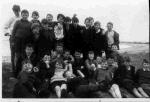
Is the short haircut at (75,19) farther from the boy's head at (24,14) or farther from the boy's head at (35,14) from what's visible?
the boy's head at (24,14)

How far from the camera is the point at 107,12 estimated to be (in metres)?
7.06

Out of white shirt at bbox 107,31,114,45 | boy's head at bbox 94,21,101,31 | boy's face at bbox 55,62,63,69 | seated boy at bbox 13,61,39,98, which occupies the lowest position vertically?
seated boy at bbox 13,61,39,98

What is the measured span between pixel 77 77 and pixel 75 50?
1.73 feet

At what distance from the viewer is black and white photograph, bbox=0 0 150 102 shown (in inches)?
263

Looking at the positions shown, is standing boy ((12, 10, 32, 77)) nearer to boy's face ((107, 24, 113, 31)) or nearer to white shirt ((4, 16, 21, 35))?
white shirt ((4, 16, 21, 35))

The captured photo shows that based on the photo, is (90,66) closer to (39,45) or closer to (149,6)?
(39,45)

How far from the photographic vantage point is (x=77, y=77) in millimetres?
6801

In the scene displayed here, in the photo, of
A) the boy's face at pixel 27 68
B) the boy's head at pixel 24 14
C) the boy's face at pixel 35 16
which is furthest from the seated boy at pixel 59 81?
the boy's head at pixel 24 14

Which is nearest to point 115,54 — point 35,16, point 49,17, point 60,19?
point 60,19

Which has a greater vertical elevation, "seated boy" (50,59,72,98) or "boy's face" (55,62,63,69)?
"boy's face" (55,62,63,69)

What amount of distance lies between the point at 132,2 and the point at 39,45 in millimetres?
2055

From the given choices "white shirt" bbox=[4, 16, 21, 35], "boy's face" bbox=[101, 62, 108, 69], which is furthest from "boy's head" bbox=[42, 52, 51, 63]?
"boy's face" bbox=[101, 62, 108, 69]

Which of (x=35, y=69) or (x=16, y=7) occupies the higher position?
(x=16, y=7)

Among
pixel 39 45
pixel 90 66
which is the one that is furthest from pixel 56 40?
pixel 90 66
